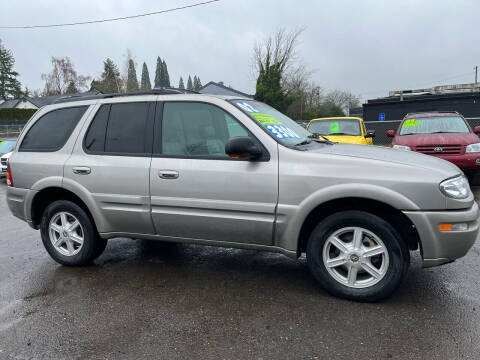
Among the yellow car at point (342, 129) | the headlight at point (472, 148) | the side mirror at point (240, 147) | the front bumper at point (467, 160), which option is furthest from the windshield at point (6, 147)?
the headlight at point (472, 148)

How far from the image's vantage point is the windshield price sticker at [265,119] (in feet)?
11.6

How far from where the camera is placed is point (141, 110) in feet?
12.7

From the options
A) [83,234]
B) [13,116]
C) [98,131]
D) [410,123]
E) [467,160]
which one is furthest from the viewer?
[13,116]

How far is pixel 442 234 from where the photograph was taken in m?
2.91

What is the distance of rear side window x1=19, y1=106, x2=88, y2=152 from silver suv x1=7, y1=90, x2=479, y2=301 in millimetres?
15

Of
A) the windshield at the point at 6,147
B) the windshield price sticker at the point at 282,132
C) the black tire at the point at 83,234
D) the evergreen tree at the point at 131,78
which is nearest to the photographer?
the windshield price sticker at the point at 282,132

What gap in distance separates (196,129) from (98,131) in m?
1.14

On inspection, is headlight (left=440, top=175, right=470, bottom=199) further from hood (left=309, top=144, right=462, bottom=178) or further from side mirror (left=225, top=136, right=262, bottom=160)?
side mirror (left=225, top=136, right=262, bottom=160)

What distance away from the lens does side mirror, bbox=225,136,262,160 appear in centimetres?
313

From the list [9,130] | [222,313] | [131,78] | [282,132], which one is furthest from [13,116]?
[222,313]

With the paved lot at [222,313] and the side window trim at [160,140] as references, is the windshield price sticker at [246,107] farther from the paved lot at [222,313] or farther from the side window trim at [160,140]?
the paved lot at [222,313]

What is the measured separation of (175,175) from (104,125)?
3.57 ft

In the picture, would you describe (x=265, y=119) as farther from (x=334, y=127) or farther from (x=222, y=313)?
(x=334, y=127)

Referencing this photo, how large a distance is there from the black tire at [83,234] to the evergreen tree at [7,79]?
241 feet
